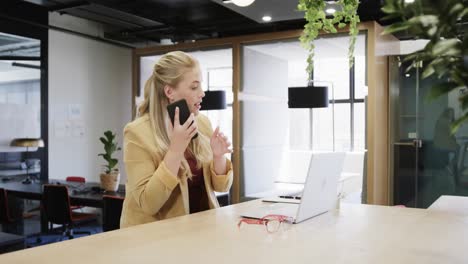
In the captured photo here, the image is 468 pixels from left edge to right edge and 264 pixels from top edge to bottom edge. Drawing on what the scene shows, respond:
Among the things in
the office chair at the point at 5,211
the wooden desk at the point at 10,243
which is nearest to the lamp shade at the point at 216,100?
the office chair at the point at 5,211

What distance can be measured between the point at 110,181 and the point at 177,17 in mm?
3086

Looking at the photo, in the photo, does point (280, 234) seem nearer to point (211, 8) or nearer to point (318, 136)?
point (211, 8)

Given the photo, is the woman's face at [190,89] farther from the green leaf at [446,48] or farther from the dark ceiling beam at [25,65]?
the dark ceiling beam at [25,65]

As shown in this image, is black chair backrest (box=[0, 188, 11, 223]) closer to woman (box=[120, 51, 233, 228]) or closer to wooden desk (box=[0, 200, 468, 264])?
woman (box=[120, 51, 233, 228])

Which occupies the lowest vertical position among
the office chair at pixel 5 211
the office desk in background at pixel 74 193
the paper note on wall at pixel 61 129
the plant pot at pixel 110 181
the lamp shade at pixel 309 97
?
the office chair at pixel 5 211

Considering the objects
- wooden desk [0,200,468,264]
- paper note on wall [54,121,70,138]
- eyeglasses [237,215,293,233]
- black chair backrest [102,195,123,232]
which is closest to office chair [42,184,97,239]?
black chair backrest [102,195,123,232]

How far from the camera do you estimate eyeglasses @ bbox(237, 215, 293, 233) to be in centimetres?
151

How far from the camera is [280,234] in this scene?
4.63ft

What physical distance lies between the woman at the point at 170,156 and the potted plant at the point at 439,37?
3.73ft

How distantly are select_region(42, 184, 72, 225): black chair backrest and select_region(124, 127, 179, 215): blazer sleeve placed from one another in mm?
3049

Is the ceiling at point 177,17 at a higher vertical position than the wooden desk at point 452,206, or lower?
higher

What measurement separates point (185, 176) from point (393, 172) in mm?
4611

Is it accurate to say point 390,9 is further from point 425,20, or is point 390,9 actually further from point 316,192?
point 316,192

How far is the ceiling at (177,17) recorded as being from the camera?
564 centimetres
